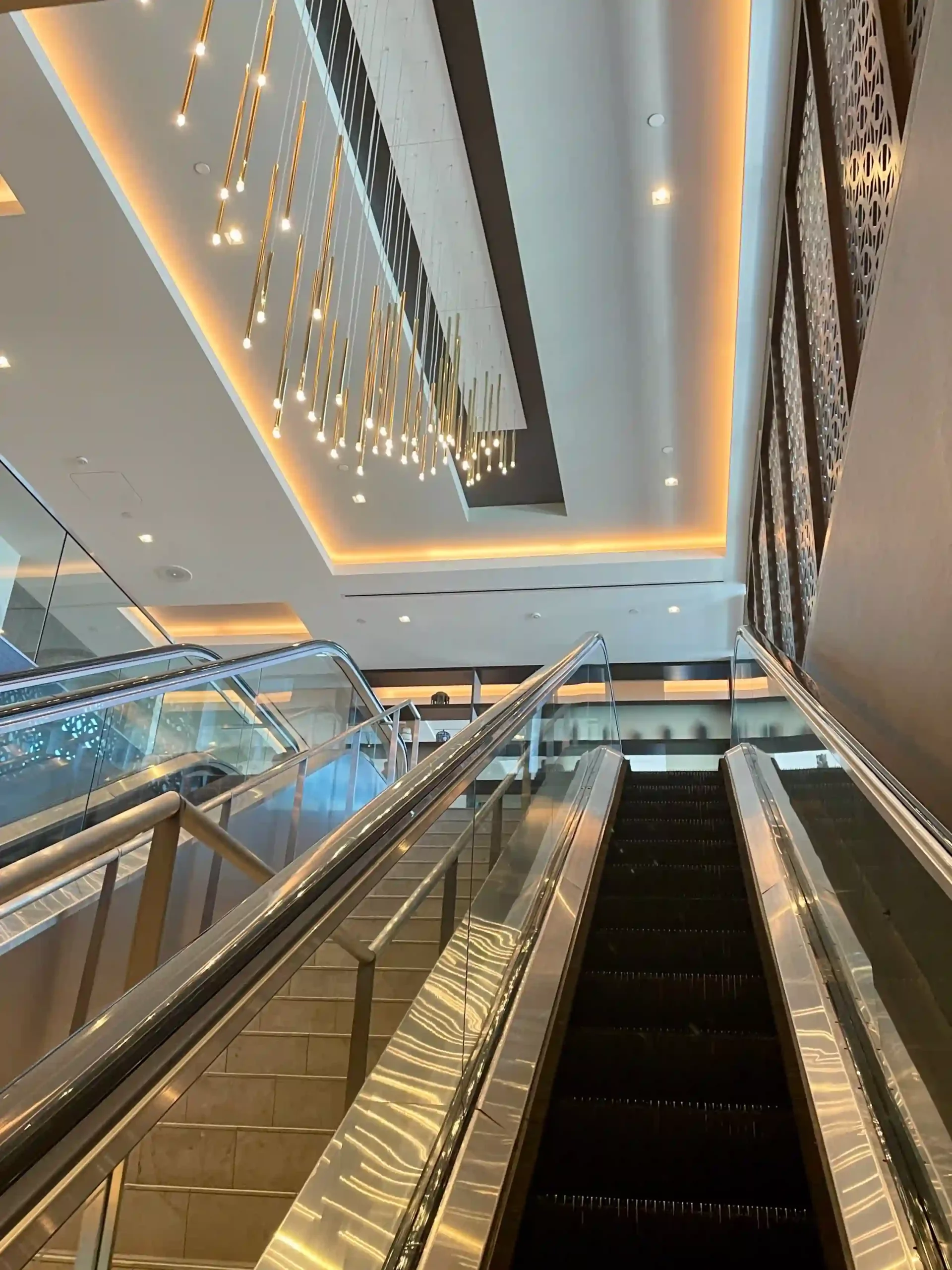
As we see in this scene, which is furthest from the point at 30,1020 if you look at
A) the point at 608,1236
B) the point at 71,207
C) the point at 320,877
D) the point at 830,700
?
the point at 71,207

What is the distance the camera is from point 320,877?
1368 millimetres

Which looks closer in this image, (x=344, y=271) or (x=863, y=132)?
(x=863, y=132)

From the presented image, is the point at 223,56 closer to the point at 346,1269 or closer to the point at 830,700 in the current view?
the point at 830,700

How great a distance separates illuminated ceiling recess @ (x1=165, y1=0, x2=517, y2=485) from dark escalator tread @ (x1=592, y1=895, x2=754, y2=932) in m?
2.94

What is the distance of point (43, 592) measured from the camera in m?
5.55

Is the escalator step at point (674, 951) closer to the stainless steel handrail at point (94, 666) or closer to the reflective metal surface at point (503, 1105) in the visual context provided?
the reflective metal surface at point (503, 1105)

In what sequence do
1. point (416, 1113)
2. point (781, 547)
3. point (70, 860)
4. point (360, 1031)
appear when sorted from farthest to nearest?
point (781, 547) → point (70, 860) → point (416, 1113) → point (360, 1031)

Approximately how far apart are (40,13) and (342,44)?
171 centimetres

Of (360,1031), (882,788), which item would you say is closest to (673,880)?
(882,788)

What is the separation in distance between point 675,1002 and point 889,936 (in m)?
1.03

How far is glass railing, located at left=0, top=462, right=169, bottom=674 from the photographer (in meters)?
5.34

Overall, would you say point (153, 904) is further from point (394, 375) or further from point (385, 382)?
point (385, 382)

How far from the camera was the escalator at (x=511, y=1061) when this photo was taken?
0.88 metres

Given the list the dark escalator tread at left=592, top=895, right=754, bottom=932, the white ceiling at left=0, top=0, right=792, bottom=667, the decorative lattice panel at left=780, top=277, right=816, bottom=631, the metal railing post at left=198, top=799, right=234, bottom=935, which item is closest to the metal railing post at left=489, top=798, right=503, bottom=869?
the dark escalator tread at left=592, top=895, right=754, bottom=932
